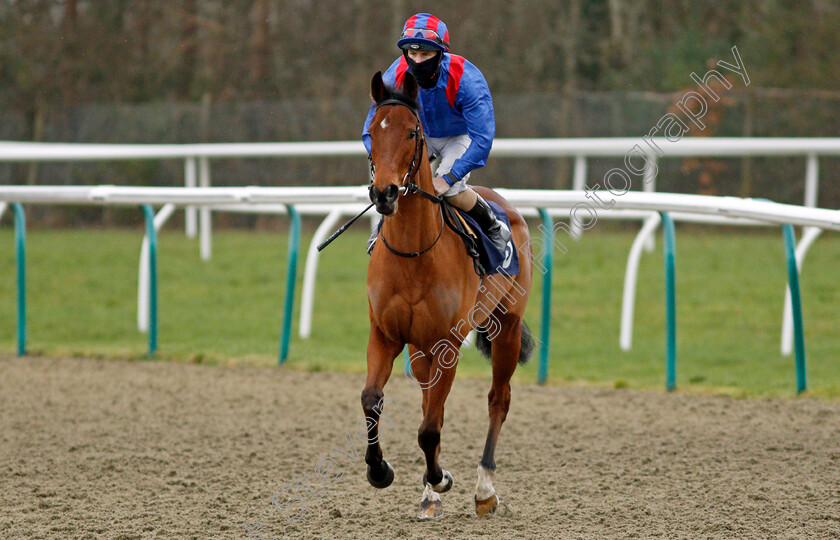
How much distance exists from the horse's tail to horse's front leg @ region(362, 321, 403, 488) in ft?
2.85

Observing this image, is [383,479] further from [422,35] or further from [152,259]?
[152,259]

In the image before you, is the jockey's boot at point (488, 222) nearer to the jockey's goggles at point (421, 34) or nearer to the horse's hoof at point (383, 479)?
the jockey's goggles at point (421, 34)

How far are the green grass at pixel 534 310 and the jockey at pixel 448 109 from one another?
308cm

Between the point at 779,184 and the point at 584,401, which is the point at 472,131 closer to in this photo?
the point at 584,401

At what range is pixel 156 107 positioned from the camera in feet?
56.7

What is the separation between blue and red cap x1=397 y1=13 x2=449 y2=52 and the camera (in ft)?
12.6

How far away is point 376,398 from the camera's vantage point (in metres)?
3.84

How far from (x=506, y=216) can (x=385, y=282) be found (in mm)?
1058

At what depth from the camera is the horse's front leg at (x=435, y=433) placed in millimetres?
3975

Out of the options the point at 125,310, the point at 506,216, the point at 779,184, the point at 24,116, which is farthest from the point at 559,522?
the point at 24,116

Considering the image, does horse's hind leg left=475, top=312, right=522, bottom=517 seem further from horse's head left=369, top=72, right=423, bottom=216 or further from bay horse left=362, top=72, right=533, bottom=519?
horse's head left=369, top=72, right=423, bottom=216

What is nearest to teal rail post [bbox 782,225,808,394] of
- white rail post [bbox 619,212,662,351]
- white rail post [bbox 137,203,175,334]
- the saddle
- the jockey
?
white rail post [bbox 619,212,662,351]

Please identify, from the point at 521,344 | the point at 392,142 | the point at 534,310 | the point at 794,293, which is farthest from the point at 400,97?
the point at 534,310

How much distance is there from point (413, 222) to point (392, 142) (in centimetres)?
41
